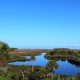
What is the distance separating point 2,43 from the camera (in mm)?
56000

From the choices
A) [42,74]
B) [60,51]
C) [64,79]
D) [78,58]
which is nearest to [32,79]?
[42,74]

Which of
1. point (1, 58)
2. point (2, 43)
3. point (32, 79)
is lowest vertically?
point (32, 79)

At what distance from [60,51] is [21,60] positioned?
4042cm

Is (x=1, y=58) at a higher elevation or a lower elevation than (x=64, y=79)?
higher

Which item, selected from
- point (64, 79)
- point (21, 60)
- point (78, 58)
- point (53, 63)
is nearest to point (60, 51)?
point (78, 58)

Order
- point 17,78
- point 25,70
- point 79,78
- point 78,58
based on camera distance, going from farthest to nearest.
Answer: point 78,58, point 25,70, point 17,78, point 79,78

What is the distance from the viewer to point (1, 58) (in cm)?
6103

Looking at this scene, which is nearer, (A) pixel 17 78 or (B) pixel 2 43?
(A) pixel 17 78

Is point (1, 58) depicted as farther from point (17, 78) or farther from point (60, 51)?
point (60, 51)

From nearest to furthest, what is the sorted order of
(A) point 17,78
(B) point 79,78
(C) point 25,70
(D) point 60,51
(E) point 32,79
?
(B) point 79,78, (A) point 17,78, (E) point 32,79, (C) point 25,70, (D) point 60,51

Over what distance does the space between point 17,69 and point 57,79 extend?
25709 mm

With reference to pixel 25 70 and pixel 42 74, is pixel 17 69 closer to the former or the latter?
pixel 25 70

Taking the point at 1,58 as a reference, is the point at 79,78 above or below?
below

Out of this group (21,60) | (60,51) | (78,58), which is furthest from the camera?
(60,51)
